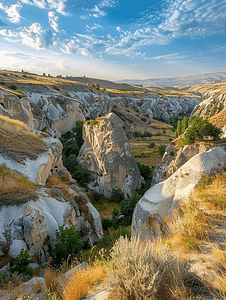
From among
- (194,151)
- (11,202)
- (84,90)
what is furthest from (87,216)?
(84,90)

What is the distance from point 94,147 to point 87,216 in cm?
1040

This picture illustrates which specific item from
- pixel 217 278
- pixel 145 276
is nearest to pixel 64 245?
pixel 145 276

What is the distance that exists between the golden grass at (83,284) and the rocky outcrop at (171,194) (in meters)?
2.63

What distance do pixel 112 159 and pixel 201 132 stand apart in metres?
7.64

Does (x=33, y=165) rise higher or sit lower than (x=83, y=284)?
lower

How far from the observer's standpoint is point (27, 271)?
18.7ft

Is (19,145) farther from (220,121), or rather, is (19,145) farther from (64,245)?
(220,121)

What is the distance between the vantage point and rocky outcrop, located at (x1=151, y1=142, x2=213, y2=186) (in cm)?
1463

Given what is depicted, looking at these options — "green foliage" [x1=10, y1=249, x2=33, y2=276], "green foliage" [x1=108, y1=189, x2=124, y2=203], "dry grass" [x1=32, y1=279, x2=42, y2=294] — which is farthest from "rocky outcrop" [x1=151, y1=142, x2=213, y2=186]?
"dry grass" [x1=32, y1=279, x2=42, y2=294]

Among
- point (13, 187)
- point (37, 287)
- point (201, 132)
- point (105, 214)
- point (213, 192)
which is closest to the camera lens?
point (37, 287)

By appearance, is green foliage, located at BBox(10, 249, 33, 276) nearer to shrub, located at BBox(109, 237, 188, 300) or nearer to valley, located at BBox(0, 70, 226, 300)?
valley, located at BBox(0, 70, 226, 300)

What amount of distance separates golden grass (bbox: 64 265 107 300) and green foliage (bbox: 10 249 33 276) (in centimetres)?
311

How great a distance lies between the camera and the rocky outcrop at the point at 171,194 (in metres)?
5.76

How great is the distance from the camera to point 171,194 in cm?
612
